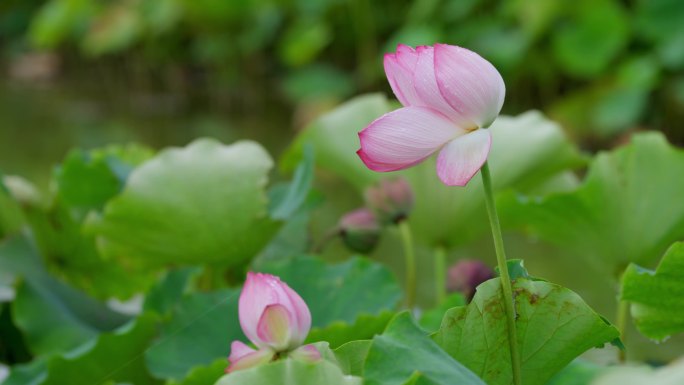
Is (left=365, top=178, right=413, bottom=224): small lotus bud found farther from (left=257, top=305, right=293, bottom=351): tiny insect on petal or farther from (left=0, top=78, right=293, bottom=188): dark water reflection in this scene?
(left=0, top=78, right=293, bottom=188): dark water reflection

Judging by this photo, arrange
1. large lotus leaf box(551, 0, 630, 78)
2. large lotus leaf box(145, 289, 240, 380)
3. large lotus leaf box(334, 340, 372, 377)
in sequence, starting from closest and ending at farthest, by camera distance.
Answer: large lotus leaf box(334, 340, 372, 377) → large lotus leaf box(145, 289, 240, 380) → large lotus leaf box(551, 0, 630, 78)

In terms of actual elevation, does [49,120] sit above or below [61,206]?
below

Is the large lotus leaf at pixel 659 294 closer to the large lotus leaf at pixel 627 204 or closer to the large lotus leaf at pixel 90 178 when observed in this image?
the large lotus leaf at pixel 627 204

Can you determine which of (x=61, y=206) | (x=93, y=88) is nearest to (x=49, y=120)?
(x=93, y=88)

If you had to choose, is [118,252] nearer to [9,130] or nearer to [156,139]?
[156,139]

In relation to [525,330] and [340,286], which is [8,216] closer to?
[340,286]

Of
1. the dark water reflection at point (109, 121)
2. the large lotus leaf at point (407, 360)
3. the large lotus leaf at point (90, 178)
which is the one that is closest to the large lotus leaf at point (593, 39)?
the dark water reflection at point (109, 121)

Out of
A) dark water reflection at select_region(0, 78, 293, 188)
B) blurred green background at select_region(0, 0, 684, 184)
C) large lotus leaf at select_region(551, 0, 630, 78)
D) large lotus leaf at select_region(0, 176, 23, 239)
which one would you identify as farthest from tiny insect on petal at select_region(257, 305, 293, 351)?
large lotus leaf at select_region(551, 0, 630, 78)
